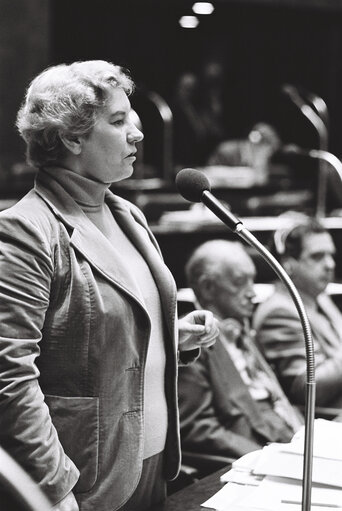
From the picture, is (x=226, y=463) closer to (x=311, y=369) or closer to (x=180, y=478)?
(x=180, y=478)

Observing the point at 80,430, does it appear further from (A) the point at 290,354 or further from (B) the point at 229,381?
(A) the point at 290,354

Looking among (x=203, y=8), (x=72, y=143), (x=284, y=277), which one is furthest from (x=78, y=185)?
(x=203, y=8)

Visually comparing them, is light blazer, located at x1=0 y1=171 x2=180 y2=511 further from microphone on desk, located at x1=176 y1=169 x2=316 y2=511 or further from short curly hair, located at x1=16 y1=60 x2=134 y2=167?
microphone on desk, located at x1=176 y1=169 x2=316 y2=511

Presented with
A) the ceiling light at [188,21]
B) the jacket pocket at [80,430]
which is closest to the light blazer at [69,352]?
the jacket pocket at [80,430]

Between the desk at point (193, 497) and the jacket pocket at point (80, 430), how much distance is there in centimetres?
21

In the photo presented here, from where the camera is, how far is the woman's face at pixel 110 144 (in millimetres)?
1719

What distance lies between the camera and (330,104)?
428 inches

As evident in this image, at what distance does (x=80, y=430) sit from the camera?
1.62 m

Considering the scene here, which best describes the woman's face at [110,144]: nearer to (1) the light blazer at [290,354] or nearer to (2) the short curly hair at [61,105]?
(2) the short curly hair at [61,105]

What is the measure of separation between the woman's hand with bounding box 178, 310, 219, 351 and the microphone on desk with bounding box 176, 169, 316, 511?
0.30 metres

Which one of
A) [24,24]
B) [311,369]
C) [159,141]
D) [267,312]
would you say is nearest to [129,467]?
[311,369]

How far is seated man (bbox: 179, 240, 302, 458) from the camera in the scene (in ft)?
8.54

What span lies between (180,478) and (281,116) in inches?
363

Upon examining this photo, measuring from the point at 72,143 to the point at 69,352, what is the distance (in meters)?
0.39
